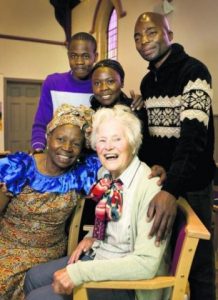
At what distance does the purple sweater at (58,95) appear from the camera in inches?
88.2

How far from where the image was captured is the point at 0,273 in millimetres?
1664

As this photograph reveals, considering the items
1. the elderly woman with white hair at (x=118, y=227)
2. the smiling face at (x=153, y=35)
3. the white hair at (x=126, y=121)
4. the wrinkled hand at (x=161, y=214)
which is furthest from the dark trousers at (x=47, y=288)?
the smiling face at (x=153, y=35)

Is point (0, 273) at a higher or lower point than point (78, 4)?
lower

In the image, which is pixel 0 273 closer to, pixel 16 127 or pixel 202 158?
pixel 202 158

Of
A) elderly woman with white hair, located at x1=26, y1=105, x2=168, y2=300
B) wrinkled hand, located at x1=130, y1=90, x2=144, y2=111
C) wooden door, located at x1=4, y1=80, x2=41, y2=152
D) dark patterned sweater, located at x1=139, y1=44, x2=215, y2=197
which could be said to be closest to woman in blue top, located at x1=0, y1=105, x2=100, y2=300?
elderly woman with white hair, located at x1=26, y1=105, x2=168, y2=300

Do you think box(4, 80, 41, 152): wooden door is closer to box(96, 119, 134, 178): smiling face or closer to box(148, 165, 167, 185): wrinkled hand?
box(96, 119, 134, 178): smiling face

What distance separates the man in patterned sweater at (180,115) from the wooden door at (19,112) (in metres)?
6.35

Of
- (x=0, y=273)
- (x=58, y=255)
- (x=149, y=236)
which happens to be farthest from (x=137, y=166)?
(x=0, y=273)

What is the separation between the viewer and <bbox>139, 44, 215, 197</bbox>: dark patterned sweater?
Answer: 1408mm

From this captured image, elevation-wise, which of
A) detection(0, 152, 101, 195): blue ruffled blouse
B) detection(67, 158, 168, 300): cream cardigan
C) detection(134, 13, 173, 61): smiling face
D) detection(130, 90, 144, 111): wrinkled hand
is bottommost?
detection(67, 158, 168, 300): cream cardigan

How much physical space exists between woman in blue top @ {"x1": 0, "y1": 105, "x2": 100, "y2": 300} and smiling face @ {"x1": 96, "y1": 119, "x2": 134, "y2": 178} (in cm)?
26

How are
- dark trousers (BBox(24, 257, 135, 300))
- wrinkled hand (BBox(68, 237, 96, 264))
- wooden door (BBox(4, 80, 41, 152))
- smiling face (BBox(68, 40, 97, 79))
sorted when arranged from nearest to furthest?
dark trousers (BBox(24, 257, 135, 300)), wrinkled hand (BBox(68, 237, 96, 264)), smiling face (BBox(68, 40, 97, 79)), wooden door (BBox(4, 80, 41, 152))

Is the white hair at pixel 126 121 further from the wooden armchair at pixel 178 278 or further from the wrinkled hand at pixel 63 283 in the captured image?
the wrinkled hand at pixel 63 283

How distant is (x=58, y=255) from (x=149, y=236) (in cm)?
68
